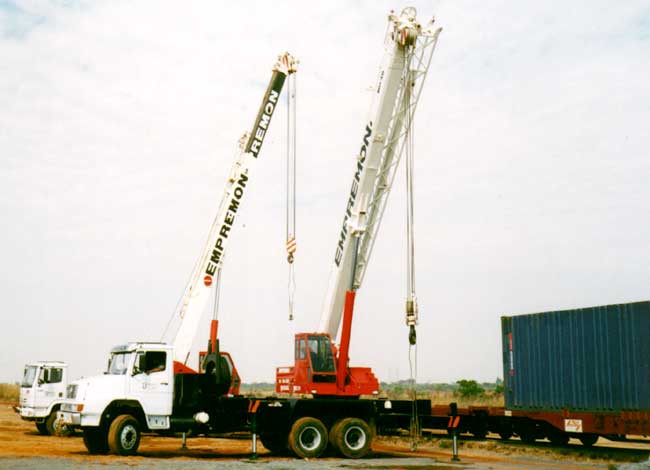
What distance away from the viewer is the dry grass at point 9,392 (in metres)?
55.5

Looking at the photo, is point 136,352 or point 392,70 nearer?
point 136,352

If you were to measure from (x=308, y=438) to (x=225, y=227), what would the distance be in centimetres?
712

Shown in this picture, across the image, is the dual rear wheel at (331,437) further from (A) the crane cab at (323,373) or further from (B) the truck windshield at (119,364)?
(B) the truck windshield at (119,364)

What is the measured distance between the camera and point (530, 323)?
2255 centimetres

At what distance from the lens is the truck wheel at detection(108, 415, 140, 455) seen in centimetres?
1773

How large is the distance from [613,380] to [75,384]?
542 inches

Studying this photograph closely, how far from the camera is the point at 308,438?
18922mm

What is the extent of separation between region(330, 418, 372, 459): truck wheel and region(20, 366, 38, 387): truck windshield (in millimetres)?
12234

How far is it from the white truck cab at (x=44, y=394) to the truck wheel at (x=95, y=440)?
7.67 meters

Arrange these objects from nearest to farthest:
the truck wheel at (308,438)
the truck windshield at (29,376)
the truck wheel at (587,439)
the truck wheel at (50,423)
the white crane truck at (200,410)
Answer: the white crane truck at (200,410) < the truck wheel at (308,438) < the truck wheel at (587,439) < the truck wheel at (50,423) < the truck windshield at (29,376)

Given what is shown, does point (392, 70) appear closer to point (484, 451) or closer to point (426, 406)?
point (426, 406)

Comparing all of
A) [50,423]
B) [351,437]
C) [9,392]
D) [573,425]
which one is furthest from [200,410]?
[9,392]

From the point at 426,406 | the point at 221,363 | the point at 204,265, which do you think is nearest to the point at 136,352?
the point at 221,363

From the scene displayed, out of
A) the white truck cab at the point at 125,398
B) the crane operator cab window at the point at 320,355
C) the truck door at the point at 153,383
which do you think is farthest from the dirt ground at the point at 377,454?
the crane operator cab window at the point at 320,355
